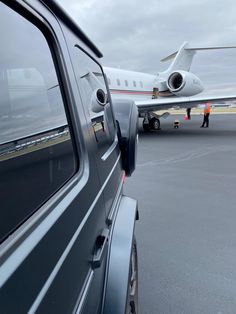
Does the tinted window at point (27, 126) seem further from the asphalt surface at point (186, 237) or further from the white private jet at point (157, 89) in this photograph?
the white private jet at point (157, 89)

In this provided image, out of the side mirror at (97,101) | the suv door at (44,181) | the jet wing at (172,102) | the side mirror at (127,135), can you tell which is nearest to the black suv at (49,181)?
the suv door at (44,181)

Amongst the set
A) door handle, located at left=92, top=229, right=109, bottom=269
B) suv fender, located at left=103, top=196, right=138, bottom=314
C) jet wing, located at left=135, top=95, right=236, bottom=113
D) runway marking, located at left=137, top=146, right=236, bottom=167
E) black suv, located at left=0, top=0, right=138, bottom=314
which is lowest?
runway marking, located at left=137, top=146, right=236, bottom=167

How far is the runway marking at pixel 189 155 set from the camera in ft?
24.0

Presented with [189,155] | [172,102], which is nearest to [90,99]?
[189,155]

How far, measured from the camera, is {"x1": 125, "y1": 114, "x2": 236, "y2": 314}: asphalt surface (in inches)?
92.2

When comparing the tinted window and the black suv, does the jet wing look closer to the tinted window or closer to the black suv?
the black suv

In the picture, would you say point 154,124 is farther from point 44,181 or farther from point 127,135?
point 44,181

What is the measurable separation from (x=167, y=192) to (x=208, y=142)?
5.91 meters

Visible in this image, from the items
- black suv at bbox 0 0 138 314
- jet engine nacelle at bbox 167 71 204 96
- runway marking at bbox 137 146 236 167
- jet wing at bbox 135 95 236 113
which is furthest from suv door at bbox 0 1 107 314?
jet engine nacelle at bbox 167 71 204 96

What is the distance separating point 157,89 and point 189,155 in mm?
9971

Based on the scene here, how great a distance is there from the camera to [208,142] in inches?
406

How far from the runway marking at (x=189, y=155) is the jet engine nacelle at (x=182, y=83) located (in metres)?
7.86

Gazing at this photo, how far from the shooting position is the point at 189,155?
8.19 meters

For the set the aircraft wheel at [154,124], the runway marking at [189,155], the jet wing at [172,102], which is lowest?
the aircraft wheel at [154,124]
